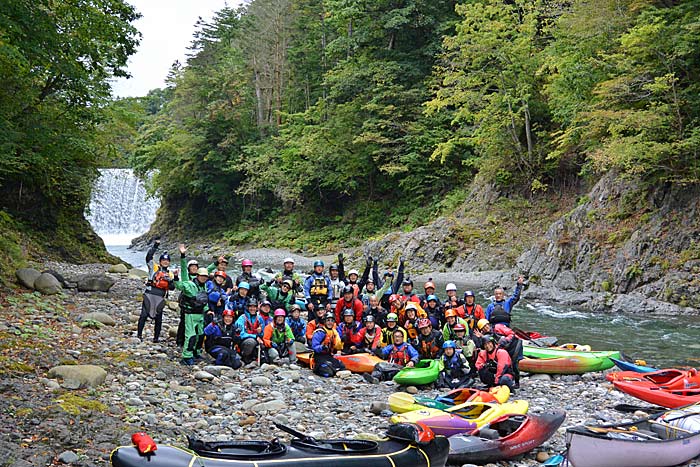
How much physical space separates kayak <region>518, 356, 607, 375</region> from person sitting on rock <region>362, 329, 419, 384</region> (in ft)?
6.76

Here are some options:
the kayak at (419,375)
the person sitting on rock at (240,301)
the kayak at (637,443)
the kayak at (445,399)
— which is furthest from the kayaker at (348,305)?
the kayak at (637,443)

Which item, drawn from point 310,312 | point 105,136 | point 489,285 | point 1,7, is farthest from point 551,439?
point 105,136

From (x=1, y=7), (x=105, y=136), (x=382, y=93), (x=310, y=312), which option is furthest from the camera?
(x=382, y=93)

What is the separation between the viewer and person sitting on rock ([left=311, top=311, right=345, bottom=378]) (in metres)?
10.2

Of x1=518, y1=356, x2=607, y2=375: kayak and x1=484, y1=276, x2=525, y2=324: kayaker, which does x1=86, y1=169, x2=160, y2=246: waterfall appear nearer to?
x1=484, y1=276, x2=525, y2=324: kayaker

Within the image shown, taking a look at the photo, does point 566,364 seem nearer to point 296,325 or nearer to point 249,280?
point 296,325

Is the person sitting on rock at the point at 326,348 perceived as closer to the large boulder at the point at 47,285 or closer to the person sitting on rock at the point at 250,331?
the person sitting on rock at the point at 250,331

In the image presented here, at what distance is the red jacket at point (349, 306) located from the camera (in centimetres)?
1146

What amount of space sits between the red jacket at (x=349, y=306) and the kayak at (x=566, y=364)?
125 inches

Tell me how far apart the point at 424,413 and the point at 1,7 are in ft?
27.6

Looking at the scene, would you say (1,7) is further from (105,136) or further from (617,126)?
(617,126)

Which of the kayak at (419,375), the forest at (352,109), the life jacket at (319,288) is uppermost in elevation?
the forest at (352,109)

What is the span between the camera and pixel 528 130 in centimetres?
2534

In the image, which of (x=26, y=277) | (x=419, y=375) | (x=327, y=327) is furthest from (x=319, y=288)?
(x=26, y=277)
